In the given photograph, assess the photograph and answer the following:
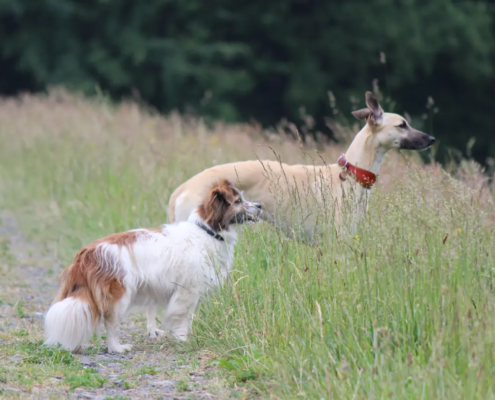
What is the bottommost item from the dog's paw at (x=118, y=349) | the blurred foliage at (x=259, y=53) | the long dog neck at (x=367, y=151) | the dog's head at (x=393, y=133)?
the dog's paw at (x=118, y=349)

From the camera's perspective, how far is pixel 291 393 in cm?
352

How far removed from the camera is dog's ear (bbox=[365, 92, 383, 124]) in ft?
19.8

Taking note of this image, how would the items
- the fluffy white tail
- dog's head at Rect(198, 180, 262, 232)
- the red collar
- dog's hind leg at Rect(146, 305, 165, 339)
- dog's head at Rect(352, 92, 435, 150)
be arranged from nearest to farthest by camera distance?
the fluffy white tail, dog's head at Rect(198, 180, 262, 232), dog's hind leg at Rect(146, 305, 165, 339), the red collar, dog's head at Rect(352, 92, 435, 150)

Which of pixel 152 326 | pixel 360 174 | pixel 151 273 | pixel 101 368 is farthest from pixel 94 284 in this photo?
pixel 360 174

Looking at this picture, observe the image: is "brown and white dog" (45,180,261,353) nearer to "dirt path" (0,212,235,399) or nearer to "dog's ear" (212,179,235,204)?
"dog's ear" (212,179,235,204)

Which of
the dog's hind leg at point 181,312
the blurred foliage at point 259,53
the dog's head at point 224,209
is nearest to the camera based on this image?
the dog's hind leg at point 181,312

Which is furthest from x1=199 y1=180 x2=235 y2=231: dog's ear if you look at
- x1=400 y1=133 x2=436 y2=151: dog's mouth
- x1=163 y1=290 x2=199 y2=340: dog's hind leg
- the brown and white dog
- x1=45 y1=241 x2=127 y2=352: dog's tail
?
x1=400 y1=133 x2=436 y2=151: dog's mouth

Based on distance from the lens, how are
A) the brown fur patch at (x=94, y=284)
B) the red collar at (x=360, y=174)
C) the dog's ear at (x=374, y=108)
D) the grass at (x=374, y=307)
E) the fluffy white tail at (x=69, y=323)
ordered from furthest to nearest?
the dog's ear at (x=374, y=108), the red collar at (x=360, y=174), the brown fur patch at (x=94, y=284), the fluffy white tail at (x=69, y=323), the grass at (x=374, y=307)

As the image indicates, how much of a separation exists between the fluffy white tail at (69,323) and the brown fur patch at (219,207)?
1009 millimetres

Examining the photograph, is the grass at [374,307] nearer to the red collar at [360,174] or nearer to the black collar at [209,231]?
the black collar at [209,231]

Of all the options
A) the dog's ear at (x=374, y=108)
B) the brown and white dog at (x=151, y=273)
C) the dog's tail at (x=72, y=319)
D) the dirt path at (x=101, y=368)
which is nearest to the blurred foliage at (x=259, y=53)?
the dog's ear at (x=374, y=108)

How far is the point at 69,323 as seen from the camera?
4.51 m

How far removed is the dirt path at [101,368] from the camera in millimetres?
3816

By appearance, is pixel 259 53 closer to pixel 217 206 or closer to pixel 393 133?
pixel 393 133
